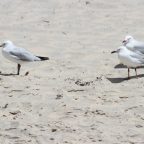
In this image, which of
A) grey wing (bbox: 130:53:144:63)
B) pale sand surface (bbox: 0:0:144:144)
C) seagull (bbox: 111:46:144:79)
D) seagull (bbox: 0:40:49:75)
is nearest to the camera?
pale sand surface (bbox: 0:0:144:144)

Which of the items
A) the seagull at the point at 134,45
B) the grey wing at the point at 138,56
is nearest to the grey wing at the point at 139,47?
the seagull at the point at 134,45

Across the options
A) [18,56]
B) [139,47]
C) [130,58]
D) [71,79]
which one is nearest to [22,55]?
[18,56]

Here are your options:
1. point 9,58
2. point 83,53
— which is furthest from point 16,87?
point 83,53

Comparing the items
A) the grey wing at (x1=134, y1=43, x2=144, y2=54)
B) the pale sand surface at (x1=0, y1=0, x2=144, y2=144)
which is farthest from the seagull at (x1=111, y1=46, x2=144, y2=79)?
the grey wing at (x1=134, y1=43, x2=144, y2=54)

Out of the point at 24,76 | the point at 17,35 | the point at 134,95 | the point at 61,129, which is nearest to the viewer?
the point at 61,129

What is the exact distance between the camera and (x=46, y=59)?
9.11 metres

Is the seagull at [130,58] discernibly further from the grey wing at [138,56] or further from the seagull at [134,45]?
the seagull at [134,45]

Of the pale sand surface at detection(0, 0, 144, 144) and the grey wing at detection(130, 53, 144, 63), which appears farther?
the grey wing at detection(130, 53, 144, 63)

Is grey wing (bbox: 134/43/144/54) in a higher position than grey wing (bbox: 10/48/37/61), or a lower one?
higher

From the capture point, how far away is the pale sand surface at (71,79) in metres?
6.29

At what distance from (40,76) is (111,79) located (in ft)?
3.36

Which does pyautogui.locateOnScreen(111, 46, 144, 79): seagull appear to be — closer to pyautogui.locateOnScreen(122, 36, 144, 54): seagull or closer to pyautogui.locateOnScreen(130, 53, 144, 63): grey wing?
pyautogui.locateOnScreen(130, 53, 144, 63): grey wing

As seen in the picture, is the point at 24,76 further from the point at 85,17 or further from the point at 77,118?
the point at 85,17

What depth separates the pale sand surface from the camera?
20.6ft
